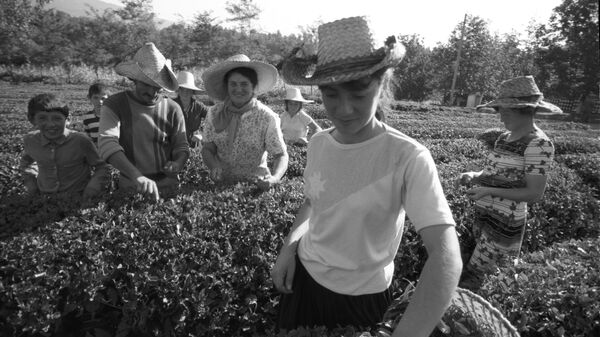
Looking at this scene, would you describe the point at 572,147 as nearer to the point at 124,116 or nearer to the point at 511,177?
the point at 511,177

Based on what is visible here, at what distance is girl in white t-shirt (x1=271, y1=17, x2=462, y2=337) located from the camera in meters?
1.10

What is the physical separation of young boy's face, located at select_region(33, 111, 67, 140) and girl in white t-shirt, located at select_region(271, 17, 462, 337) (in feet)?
9.55

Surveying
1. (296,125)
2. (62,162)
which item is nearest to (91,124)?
(62,162)

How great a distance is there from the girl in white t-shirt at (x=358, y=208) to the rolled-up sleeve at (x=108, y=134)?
1684 millimetres

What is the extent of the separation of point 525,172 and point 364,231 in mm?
2175

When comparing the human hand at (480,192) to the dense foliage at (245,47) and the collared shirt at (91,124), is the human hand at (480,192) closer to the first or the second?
the collared shirt at (91,124)

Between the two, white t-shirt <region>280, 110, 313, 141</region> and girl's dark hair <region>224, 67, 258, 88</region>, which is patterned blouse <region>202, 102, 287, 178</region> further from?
white t-shirt <region>280, 110, 313, 141</region>

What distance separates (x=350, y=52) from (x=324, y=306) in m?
1.14

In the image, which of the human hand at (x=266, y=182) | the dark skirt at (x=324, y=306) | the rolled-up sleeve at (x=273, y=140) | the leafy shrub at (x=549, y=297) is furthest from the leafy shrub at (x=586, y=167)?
the dark skirt at (x=324, y=306)

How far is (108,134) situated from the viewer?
9.03 ft

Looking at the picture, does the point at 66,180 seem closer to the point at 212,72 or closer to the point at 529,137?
the point at 212,72

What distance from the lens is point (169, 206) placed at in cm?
299

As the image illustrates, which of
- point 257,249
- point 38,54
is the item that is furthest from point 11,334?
point 38,54

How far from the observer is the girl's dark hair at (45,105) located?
3.38 meters
